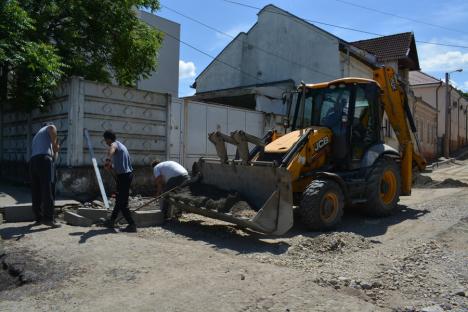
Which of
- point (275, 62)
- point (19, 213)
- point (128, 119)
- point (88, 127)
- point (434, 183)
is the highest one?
point (275, 62)

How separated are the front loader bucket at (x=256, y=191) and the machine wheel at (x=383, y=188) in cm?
251

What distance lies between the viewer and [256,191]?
7715mm

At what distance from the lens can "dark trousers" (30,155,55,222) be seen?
298 inches

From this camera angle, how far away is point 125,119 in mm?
11422

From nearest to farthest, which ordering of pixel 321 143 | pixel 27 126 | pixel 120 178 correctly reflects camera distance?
pixel 120 178, pixel 321 143, pixel 27 126

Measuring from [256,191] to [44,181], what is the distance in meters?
3.40

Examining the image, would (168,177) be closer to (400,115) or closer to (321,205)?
(321,205)

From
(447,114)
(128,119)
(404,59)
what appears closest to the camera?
(128,119)

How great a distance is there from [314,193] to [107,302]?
4.14m

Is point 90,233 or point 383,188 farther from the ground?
point 383,188

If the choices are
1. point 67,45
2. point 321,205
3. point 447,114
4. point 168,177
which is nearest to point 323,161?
point 321,205

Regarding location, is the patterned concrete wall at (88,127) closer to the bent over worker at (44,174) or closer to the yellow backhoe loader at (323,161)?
the bent over worker at (44,174)

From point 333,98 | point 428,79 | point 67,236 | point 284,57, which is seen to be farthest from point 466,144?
point 67,236

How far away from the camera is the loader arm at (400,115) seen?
398 inches
